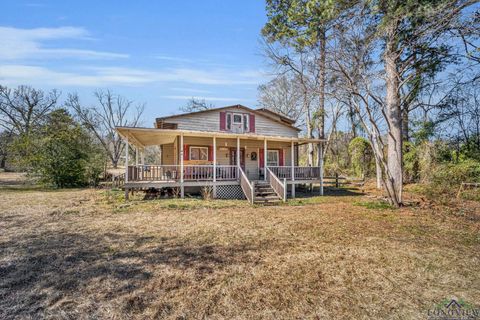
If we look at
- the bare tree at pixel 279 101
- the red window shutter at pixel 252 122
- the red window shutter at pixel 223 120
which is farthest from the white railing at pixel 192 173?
the bare tree at pixel 279 101

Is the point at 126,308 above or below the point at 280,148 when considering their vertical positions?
below

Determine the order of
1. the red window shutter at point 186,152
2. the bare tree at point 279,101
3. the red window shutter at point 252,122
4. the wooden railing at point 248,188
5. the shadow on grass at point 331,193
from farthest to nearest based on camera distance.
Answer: the bare tree at point 279,101, the red window shutter at point 252,122, the red window shutter at point 186,152, the shadow on grass at point 331,193, the wooden railing at point 248,188

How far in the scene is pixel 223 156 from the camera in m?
15.5

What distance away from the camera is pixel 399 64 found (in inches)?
457

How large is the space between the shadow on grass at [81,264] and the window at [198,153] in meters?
8.77

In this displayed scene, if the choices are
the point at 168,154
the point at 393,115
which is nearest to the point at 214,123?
the point at 168,154

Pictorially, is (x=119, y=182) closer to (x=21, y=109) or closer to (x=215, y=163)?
(x=215, y=163)

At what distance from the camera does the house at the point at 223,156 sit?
39.0ft

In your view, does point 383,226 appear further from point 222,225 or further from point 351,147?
point 351,147

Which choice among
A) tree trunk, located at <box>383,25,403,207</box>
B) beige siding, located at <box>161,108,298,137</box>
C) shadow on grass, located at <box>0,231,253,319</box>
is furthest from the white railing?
tree trunk, located at <box>383,25,403,207</box>

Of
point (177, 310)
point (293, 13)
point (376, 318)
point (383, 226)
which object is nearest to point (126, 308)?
point (177, 310)

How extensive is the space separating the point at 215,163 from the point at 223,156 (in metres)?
2.98

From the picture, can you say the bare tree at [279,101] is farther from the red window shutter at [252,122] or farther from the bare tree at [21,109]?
the bare tree at [21,109]

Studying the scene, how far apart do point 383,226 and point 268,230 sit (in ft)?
11.3
